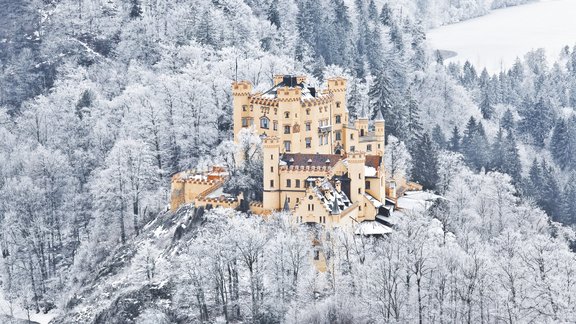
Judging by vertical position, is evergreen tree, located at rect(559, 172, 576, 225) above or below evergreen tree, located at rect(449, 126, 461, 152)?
below

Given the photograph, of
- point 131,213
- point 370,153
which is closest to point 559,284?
point 370,153

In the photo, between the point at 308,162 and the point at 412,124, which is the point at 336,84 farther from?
the point at 412,124

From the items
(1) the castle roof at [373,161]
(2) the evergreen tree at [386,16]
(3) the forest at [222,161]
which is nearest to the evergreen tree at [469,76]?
(3) the forest at [222,161]

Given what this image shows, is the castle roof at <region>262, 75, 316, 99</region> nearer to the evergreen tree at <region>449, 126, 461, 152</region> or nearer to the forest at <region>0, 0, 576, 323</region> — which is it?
the forest at <region>0, 0, 576, 323</region>

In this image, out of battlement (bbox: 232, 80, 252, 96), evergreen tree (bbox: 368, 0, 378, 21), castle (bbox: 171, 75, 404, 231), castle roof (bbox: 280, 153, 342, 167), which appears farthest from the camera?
evergreen tree (bbox: 368, 0, 378, 21)

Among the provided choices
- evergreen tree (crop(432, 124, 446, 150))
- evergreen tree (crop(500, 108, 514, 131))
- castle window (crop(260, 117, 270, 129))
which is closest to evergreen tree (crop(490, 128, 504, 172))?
evergreen tree (crop(432, 124, 446, 150))

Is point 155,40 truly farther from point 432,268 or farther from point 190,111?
point 432,268

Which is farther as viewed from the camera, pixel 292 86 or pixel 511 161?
pixel 511 161

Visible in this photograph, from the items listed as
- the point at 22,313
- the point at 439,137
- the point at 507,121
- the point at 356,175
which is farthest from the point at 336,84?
the point at 507,121

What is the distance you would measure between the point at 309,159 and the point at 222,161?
1490 cm

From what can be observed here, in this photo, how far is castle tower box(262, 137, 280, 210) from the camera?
85938mm

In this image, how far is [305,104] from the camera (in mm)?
94562

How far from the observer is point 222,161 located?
3932 inches

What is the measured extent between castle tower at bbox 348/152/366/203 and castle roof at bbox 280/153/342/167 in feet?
6.28
